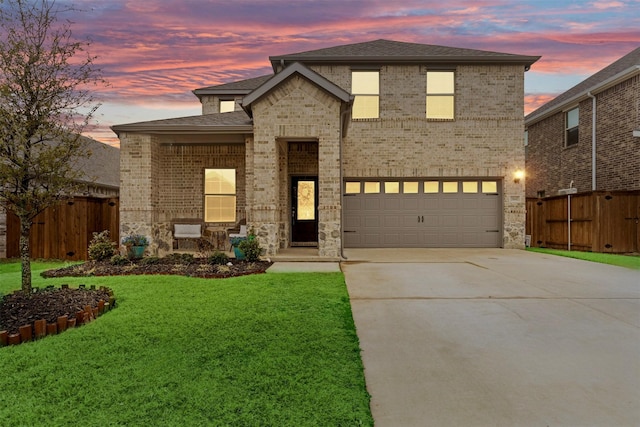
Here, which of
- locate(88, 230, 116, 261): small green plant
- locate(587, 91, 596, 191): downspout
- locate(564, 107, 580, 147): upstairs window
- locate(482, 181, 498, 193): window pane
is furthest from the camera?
locate(564, 107, 580, 147): upstairs window

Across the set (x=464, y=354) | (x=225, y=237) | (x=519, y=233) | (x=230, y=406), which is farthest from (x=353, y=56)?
(x=230, y=406)

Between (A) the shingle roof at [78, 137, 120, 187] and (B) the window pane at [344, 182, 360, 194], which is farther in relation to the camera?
(A) the shingle roof at [78, 137, 120, 187]

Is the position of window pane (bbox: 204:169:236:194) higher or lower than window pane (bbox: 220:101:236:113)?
lower

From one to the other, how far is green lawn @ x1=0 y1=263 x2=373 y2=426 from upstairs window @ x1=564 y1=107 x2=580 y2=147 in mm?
17084

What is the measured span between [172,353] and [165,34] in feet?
34.8

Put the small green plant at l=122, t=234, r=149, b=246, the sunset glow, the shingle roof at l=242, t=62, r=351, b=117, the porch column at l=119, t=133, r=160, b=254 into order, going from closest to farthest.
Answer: the sunset glow, the small green plant at l=122, t=234, r=149, b=246, the shingle roof at l=242, t=62, r=351, b=117, the porch column at l=119, t=133, r=160, b=254

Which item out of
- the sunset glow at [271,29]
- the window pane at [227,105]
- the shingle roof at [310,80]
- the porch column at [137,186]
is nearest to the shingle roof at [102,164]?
the sunset glow at [271,29]

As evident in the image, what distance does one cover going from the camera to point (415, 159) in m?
14.3

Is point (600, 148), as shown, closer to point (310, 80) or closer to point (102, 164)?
point (310, 80)

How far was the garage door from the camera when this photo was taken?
1427 centimetres

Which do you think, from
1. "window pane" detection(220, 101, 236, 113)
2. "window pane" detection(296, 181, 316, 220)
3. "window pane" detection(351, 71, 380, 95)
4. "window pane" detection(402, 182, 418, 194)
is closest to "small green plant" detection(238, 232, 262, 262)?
"window pane" detection(296, 181, 316, 220)

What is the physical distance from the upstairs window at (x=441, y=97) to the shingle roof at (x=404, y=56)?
0.68 m

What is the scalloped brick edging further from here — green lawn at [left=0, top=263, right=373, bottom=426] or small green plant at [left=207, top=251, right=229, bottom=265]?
small green plant at [left=207, top=251, right=229, bottom=265]

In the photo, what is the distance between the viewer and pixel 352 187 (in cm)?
1448
